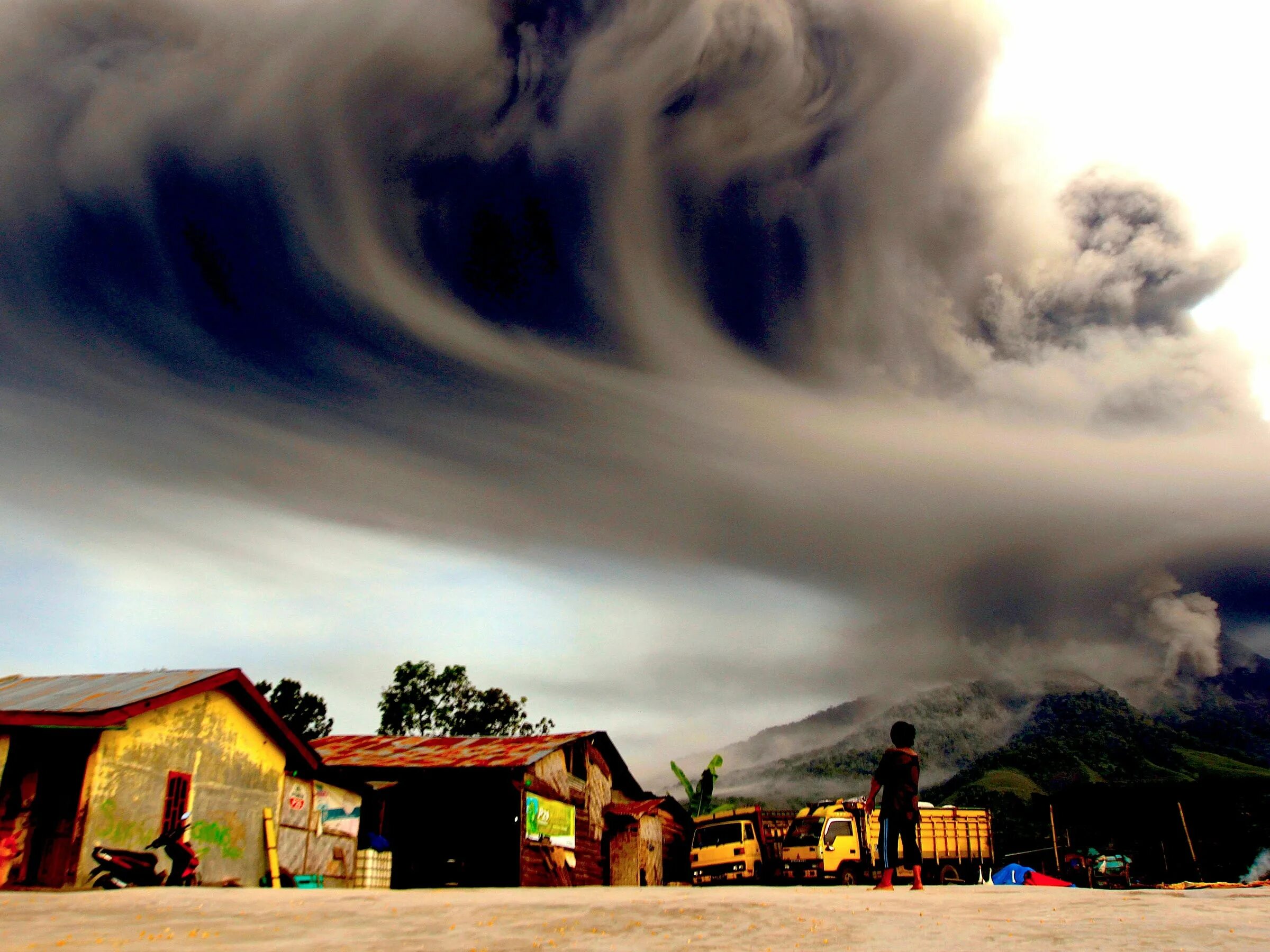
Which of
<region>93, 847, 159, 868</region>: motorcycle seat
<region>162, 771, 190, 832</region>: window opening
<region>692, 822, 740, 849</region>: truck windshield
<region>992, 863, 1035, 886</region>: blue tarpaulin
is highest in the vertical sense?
<region>162, 771, 190, 832</region>: window opening

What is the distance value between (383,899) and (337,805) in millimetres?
14867

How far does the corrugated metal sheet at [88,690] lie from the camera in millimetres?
14906

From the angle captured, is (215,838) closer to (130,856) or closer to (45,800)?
(130,856)

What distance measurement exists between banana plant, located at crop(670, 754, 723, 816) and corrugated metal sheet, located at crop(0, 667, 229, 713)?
116 ft

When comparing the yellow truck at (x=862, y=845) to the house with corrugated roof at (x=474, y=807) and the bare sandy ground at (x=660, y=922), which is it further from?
the bare sandy ground at (x=660, y=922)

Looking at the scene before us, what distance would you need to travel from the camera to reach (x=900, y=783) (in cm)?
991

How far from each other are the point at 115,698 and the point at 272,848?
5.76 m

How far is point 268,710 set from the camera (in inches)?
766

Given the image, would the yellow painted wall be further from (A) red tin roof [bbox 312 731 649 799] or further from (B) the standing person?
(B) the standing person

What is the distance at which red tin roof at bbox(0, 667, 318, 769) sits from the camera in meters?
14.2

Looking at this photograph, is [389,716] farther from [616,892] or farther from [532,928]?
[532,928]

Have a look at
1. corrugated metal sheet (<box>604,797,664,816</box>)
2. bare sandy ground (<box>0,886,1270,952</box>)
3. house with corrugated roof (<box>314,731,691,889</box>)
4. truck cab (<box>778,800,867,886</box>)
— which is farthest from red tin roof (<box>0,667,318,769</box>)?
corrugated metal sheet (<box>604,797,664,816</box>)

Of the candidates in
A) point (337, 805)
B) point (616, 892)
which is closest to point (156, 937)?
point (616, 892)

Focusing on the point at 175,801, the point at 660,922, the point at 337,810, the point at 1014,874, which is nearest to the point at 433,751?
the point at 337,810
